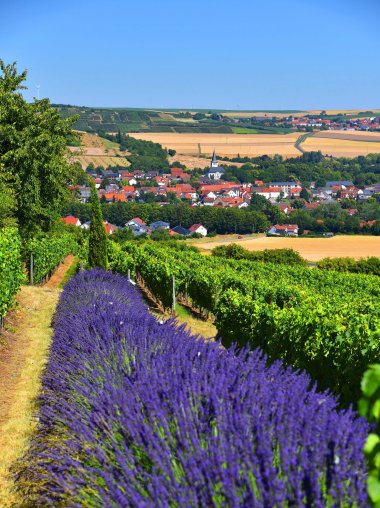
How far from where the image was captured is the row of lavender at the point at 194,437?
9.50 ft

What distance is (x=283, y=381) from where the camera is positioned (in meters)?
4.61

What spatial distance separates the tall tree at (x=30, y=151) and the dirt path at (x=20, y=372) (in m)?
7.04

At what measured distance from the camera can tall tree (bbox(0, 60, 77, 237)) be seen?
24.5 meters

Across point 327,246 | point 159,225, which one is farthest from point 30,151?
point 159,225

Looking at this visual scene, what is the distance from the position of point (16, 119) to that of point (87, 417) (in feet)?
74.8

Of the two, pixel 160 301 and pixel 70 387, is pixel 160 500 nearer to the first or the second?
pixel 70 387

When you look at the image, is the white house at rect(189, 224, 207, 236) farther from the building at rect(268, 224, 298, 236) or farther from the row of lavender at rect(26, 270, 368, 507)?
the row of lavender at rect(26, 270, 368, 507)

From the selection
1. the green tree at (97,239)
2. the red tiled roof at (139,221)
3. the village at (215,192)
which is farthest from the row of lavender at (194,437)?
the village at (215,192)

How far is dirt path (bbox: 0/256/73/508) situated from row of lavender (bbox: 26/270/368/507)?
1.37 m

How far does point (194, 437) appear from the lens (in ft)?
11.2

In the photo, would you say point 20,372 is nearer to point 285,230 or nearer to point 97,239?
point 97,239

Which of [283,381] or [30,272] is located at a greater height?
[283,381]

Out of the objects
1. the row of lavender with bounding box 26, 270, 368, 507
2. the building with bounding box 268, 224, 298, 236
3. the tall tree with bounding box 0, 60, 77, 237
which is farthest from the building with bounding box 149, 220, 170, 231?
the row of lavender with bounding box 26, 270, 368, 507

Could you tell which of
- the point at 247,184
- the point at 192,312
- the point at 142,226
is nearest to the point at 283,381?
the point at 192,312
